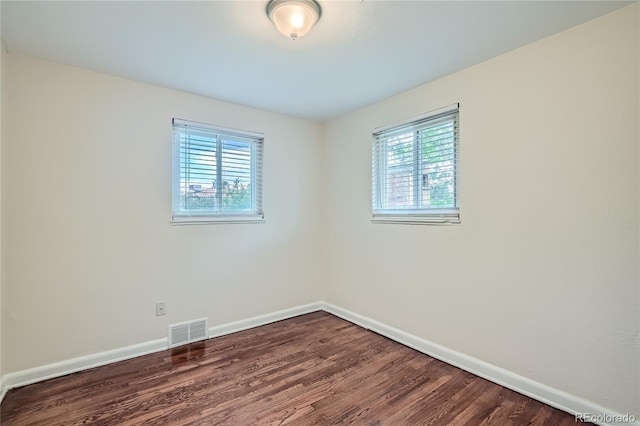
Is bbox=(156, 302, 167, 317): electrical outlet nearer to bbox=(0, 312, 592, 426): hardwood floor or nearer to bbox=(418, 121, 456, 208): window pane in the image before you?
bbox=(0, 312, 592, 426): hardwood floor

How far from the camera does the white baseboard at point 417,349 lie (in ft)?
6.27

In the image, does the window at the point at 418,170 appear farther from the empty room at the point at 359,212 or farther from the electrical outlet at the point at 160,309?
the electrical outlet at the point at 160,309

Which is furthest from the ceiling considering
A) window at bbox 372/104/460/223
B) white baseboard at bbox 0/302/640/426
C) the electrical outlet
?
white baseboard at bbox 0/302/640/426

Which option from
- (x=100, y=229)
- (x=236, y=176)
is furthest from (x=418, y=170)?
(x=100, y=229)

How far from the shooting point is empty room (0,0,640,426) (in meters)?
1.81

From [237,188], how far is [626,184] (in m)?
3.14

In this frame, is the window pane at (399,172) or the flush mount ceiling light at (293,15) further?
the window pane at (399,172)

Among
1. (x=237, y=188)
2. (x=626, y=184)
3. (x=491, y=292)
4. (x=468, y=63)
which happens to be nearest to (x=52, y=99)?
(x=237, y=188)

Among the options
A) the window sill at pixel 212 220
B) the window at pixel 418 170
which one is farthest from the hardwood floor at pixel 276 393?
the window at pixel 418 170

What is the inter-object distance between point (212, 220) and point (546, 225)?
9.37ft

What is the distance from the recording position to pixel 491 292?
7.60 feet

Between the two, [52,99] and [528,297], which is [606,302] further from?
[52,99]

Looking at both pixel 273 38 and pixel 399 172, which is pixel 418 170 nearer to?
pixel 399 172

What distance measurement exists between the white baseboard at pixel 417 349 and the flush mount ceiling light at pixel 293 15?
106 inches
